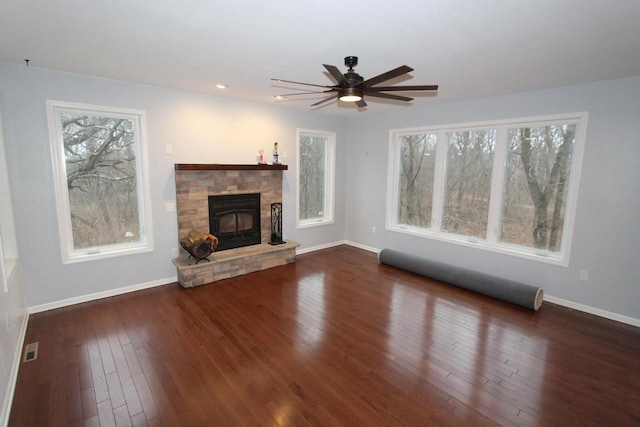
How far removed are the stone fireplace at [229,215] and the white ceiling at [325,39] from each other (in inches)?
54.2

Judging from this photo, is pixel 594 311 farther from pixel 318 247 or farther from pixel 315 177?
pixel 315 177

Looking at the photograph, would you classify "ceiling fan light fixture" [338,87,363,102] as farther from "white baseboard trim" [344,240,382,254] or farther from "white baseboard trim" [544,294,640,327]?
"white baseboard trim" [344,240,382,254]

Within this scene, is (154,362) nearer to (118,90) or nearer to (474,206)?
(118,90)

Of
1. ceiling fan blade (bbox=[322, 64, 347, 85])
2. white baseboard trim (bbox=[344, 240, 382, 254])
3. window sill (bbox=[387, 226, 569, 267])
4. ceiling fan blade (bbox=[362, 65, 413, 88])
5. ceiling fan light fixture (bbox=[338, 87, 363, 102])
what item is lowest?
white baseboard trim (bbox=[344, 240, 382, 254])

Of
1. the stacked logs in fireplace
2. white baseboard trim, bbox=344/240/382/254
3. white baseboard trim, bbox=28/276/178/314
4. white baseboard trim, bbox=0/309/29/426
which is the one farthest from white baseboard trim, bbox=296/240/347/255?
white baseboard trim, bbox=0/309/29/426

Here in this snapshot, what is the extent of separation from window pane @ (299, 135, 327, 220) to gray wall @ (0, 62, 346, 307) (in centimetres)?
31

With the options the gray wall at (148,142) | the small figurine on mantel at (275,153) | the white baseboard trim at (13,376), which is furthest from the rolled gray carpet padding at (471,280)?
the white baseboard trim at (13,376)

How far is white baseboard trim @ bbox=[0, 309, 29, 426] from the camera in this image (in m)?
1.99

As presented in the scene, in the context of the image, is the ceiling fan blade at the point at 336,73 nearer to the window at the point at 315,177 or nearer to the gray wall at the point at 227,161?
the gray wall at the point at 227,161

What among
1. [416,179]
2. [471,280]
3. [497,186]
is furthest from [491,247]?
[416,179]

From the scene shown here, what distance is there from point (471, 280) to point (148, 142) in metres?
4.59

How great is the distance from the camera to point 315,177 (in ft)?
19.8

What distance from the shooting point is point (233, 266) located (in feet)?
14.9

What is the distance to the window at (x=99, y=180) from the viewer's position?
3498 mm
